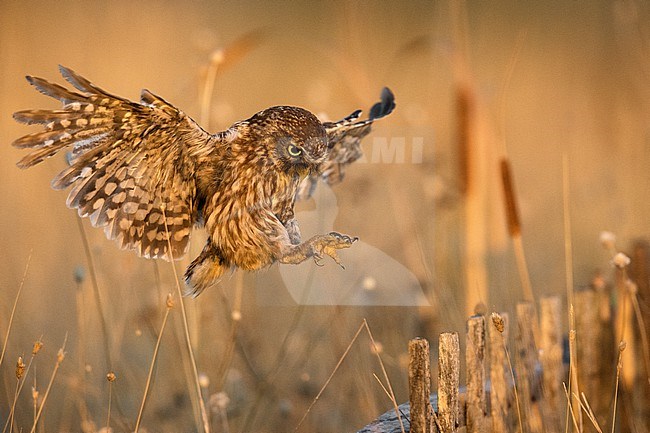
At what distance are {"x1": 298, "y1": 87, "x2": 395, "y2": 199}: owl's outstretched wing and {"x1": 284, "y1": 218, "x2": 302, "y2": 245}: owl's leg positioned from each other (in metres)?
0.09

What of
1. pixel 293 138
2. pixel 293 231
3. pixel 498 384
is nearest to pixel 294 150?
pixel 293 138

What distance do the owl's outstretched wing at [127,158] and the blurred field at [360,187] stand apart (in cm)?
51

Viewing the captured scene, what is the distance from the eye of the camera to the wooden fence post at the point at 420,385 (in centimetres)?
108

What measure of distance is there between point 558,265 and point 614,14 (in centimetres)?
57

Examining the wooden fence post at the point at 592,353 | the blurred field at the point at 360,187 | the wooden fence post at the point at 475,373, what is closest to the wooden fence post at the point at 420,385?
the wooden fence post at the point at 475,373

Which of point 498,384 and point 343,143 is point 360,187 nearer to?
point 343,143

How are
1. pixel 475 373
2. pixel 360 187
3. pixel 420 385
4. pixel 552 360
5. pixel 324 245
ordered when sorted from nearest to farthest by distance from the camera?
pixel 324 245
pixel 420 385
pixel 475 373
pixel 552 360
pixel 360 187

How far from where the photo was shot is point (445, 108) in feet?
5.70

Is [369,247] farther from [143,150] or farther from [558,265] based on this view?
[143,150]

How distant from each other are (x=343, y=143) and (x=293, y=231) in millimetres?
227

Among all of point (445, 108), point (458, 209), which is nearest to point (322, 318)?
point (458, 209)

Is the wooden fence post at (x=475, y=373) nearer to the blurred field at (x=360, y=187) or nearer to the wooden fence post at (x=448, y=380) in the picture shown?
the wooden fence post at (x=448, y=380)

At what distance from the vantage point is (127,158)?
110cm

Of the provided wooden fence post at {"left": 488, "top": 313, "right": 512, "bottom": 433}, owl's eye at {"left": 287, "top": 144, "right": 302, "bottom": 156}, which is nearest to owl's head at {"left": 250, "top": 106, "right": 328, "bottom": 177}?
owl's eye at {"left": 287, "top": 144, "right": 302, "bottom": 156}
